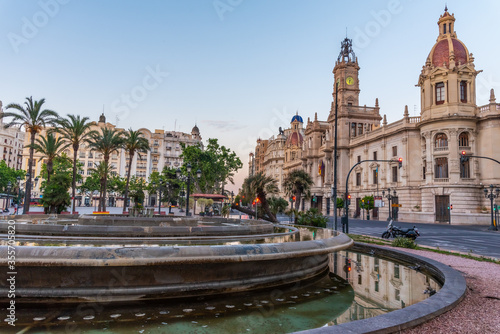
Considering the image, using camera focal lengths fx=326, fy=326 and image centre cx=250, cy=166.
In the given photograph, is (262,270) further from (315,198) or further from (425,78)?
(315,198)

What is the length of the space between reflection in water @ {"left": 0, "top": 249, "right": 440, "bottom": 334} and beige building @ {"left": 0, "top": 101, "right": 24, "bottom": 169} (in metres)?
119

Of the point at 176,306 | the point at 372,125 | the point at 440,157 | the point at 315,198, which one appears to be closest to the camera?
the point at 176,306

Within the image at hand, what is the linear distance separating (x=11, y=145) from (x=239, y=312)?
423ft

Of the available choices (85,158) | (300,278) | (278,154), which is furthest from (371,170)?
(85,158)

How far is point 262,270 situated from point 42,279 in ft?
11.8

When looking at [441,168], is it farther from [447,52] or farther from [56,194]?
[56,194]

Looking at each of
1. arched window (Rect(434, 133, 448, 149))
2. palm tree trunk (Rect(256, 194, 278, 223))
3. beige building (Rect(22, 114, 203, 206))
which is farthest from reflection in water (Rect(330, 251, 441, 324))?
beige building (Rect(22, 114, 203, 206))

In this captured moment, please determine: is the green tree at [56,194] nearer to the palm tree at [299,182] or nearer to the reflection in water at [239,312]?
the reflection in water at [239,312]

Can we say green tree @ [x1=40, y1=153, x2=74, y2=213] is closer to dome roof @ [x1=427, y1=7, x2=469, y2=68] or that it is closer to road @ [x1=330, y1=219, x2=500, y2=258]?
road @ [x1=330, y1=219, x2=500, y2=258]

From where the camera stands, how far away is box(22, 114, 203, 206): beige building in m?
92.8

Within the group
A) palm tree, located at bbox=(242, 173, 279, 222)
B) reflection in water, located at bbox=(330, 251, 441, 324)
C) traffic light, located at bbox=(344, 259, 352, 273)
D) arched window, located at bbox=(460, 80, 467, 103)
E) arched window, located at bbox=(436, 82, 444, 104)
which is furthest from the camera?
arched window, located at bbox=(436, 82, 444, 104)

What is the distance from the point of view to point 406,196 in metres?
42.6

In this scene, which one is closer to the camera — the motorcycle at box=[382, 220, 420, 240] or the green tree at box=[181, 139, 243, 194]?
the motorcycle at box=[382, 220, 420, 240]

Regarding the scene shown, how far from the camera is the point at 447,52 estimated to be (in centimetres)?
4062
